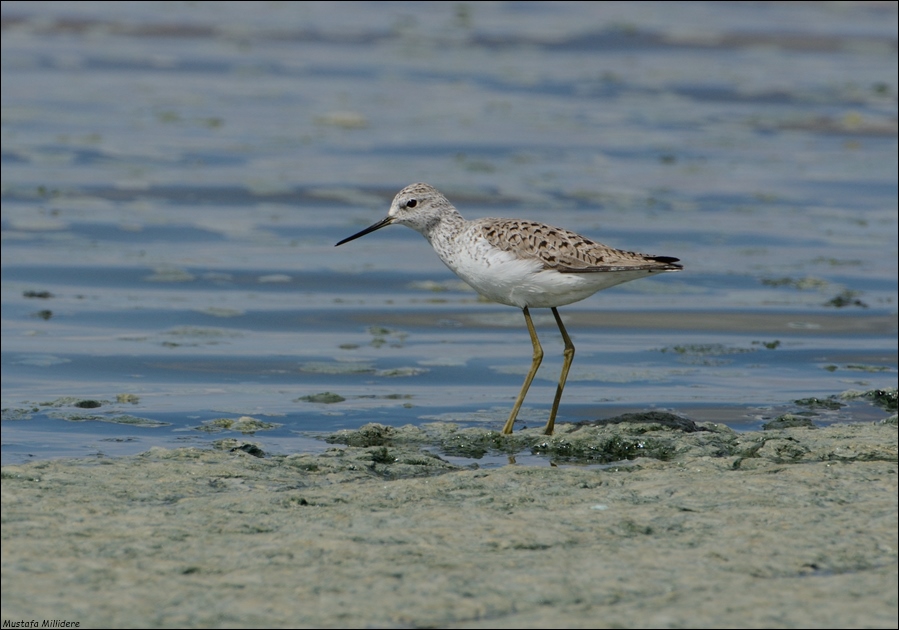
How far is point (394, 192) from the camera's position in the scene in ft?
47.3

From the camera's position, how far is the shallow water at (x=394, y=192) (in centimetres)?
845

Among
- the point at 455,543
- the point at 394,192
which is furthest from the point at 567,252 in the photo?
the point at 394,192

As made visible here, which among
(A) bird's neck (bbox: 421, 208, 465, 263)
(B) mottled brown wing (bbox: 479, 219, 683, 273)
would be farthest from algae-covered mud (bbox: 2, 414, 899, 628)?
(A) bird's neck (bbox: 421, 208, 465, 263)


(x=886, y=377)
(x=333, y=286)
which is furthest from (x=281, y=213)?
(x=886, y=377)

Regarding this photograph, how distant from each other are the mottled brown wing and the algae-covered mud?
3.71ft

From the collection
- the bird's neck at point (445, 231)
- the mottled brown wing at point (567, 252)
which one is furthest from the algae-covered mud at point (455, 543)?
the bird's neck at point (445, 231)

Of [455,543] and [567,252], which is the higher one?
[567,252]

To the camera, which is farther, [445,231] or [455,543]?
[445,231]

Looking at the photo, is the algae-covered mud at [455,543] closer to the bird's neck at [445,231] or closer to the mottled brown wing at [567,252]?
the mottled brown wing at [567,252]

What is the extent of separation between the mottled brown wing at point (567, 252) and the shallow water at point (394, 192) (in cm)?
135

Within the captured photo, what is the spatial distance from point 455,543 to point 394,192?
408 inches

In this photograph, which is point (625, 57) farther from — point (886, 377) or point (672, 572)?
point (672, 572)

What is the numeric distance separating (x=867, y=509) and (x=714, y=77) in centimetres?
1722

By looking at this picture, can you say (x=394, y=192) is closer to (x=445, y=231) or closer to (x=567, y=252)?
(x=445, y=231)
